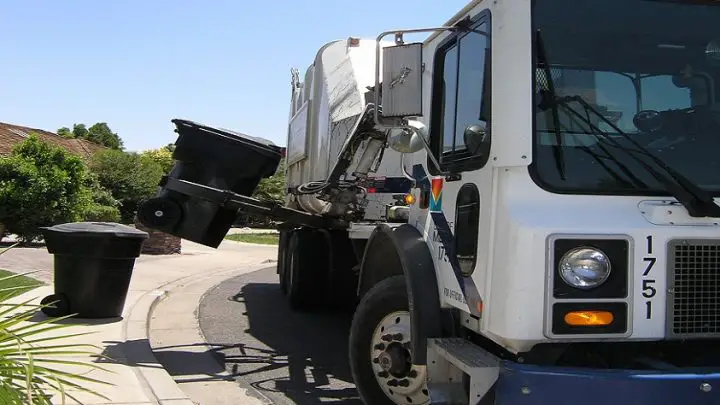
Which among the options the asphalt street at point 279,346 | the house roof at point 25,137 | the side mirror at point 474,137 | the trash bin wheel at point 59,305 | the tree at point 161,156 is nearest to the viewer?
the side mirror at point 474,137

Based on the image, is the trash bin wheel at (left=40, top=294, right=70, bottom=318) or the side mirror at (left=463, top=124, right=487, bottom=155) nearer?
Result: the side mirror at (left=463, top=124, right=487, bottom=155)

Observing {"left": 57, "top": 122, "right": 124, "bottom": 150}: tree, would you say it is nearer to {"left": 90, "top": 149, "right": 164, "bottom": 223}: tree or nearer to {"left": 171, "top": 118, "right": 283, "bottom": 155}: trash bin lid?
{"left": 90, "top": 149, "right": 164, "bottom": 223}: tree

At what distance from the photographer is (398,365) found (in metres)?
4.00

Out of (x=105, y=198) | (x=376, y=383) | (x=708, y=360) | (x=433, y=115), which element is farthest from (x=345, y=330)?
(x=105, y=198)

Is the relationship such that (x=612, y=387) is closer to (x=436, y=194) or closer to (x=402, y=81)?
(x=436, y=194)

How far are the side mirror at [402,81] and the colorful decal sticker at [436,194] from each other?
59cm

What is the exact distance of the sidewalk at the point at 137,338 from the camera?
4867 millimetres

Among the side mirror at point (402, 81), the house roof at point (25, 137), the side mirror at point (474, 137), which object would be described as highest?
the house roof at point (25, 137)

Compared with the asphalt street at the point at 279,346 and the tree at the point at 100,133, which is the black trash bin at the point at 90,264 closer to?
the asphalt street at the point at 279,346

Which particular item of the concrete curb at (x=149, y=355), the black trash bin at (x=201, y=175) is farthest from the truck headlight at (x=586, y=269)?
the black trash bin at (x=201, y=175)

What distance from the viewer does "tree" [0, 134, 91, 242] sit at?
15.7 m

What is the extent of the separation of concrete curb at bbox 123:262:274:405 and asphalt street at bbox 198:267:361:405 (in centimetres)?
60

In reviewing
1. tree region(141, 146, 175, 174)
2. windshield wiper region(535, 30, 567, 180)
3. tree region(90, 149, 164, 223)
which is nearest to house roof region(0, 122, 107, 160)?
tree region(90, 149, 164, 223)

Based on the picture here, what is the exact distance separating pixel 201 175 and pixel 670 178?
189 inches
